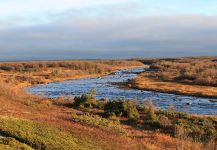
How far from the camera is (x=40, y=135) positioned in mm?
13914

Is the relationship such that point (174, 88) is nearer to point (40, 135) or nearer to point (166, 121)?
point (166, 121)

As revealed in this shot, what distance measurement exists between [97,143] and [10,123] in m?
3.08

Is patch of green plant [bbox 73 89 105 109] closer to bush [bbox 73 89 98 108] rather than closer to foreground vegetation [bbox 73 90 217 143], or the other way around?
bush [bbox 73 89 98 108]

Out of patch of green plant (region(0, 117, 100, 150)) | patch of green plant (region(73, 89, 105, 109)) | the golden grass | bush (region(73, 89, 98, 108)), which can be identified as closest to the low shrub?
patch of green plant (region(0, 117, 100, 150))

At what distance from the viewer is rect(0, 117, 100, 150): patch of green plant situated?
13.0 m

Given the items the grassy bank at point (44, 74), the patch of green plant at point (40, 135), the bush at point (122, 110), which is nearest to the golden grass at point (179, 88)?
the grassy bank at point (44, 74)

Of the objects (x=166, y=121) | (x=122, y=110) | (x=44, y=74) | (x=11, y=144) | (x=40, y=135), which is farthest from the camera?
(x=44, y=74)

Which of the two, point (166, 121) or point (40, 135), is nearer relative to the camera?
point (40, 135)

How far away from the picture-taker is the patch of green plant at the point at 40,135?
13016 millimetres

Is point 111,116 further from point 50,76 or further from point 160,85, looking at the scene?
point 50,76

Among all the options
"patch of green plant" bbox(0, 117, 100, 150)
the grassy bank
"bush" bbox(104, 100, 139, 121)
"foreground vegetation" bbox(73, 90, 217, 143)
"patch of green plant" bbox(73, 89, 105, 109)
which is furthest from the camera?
the grassy bank

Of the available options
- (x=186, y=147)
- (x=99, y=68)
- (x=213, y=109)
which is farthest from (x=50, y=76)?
(x=186, y=147)

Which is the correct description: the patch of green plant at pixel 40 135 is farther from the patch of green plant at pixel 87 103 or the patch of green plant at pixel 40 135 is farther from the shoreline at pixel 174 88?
the shoreline at pixel 174 88

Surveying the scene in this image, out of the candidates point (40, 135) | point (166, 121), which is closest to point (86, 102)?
point (166, 121)
